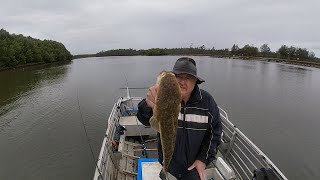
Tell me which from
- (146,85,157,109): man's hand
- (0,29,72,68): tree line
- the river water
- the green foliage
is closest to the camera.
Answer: (146,85,157,109): man's hand

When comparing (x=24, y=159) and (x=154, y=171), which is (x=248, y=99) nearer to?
(x=24, y=159)

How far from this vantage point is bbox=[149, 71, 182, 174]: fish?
2295 mm

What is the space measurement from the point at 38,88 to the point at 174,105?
119 ft

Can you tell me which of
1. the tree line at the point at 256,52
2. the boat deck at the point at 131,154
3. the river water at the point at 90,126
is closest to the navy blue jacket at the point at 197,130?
the boat deck at the point at 131,154

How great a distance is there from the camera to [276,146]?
15.5 meters

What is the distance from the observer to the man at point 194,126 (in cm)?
302

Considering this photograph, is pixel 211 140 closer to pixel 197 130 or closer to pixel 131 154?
pixel 197 130

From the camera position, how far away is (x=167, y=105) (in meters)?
2.37

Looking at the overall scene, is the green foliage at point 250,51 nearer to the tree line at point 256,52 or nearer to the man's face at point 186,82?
the tree line at point 256,52

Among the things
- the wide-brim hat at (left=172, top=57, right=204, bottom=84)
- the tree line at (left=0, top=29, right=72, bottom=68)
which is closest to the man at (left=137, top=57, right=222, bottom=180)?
Result: the wide-brim hat at (left=172, top=57, right=204, bottom=84)

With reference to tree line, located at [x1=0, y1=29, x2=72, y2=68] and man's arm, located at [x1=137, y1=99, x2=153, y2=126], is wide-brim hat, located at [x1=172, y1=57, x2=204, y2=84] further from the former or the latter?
tree line, located at [x1=0, y1=29, x2=72, y2=68]

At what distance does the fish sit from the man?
45 centimetres

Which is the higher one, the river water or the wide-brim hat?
the wide-brim hat

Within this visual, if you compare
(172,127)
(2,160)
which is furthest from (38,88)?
A: (172,127)
